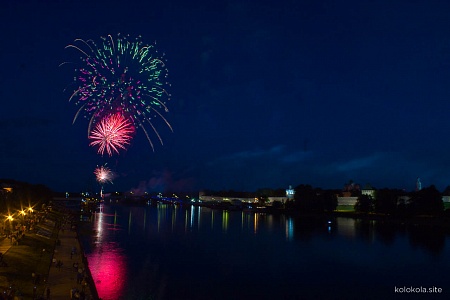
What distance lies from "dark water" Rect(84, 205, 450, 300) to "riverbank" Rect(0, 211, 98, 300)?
2.10 meters

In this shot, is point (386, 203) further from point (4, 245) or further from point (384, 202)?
point (4, 245)

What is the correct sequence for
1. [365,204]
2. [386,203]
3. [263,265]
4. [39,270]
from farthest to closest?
1. [365,204]
2. [386,203]
3. [263,265]
4. [39,270]

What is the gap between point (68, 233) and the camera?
52094 mm

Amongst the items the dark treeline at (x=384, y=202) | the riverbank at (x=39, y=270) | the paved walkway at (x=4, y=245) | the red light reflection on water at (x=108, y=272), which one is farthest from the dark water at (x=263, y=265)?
the dark treeline at (x=384, y=202)

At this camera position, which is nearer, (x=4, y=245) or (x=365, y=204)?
(x=4, y=245)

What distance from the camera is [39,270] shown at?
28.0 meters

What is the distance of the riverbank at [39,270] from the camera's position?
74.6 feet

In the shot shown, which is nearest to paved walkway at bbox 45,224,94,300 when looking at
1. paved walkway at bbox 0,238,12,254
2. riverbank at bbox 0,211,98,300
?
riverbank at bbox 0,211,98,300

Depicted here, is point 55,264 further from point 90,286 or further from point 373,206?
point 373,206

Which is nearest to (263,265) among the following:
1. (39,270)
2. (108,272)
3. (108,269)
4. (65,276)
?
(108,269)

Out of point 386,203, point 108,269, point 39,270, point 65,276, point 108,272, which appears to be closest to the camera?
point 65,276

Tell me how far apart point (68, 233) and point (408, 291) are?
39.3 m

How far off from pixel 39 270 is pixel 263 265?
2008 centimetres

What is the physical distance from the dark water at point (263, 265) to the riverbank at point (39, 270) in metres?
2.10
